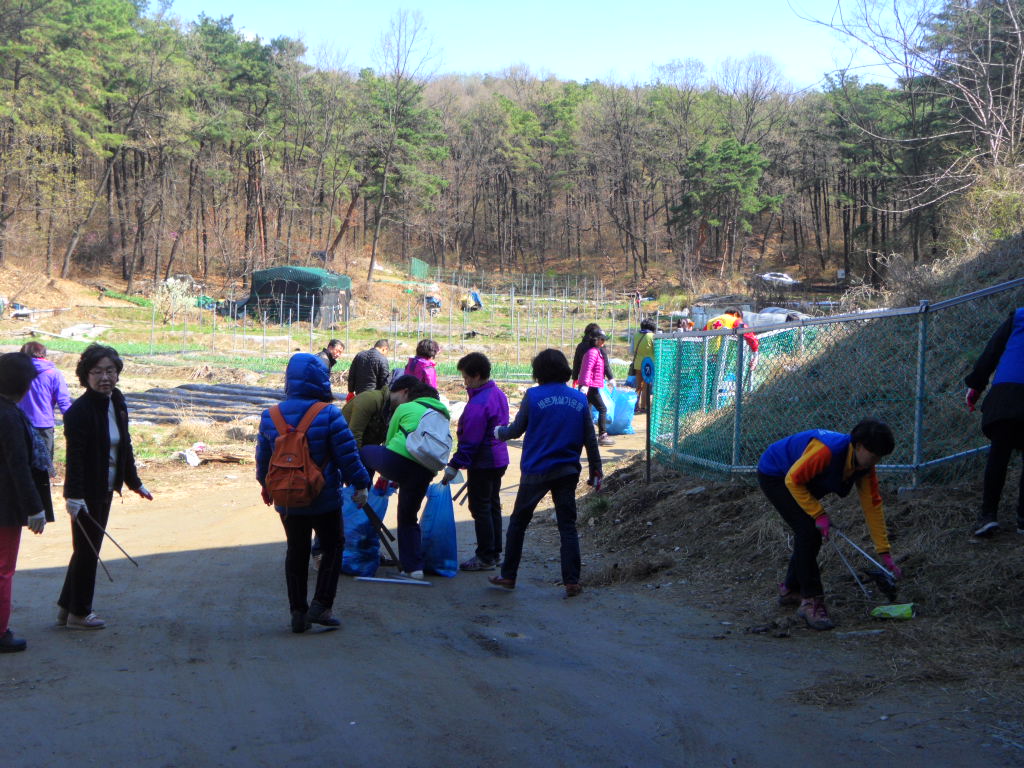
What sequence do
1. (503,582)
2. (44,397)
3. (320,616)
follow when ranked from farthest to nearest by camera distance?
1. (44,397)
2. (503,582)
3. (320,616)

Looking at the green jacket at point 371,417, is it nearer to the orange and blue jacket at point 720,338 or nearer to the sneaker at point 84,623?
the sneaker at point 84,623

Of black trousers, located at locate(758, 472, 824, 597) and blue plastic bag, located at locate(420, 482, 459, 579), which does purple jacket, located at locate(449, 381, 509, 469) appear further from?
black trousers, located at locate(758, 472, 824, 597)

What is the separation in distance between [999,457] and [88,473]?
5.34 meters

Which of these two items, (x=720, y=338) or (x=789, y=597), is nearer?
(x=789, y=597)

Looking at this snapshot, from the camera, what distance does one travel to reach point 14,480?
4.82m

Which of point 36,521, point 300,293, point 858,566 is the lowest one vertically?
point 858,566

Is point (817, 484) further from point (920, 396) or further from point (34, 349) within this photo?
point (34, 349)

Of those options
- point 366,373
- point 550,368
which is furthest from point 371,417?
point 366,373

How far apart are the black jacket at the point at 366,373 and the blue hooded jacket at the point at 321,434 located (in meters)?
3.84

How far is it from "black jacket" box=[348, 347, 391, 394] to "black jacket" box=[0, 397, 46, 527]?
4.47 m

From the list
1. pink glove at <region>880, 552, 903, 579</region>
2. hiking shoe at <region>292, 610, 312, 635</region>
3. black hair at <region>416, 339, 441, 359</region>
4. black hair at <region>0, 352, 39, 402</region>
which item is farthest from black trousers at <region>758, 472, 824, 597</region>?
black hair at <region>416, 339, 441, 359</region>

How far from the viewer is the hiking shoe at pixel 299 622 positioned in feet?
17.5

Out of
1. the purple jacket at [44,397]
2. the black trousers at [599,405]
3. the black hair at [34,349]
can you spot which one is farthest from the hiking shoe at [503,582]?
the black trousers at [599,405]

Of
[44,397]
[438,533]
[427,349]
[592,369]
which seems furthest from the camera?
[592,369]
